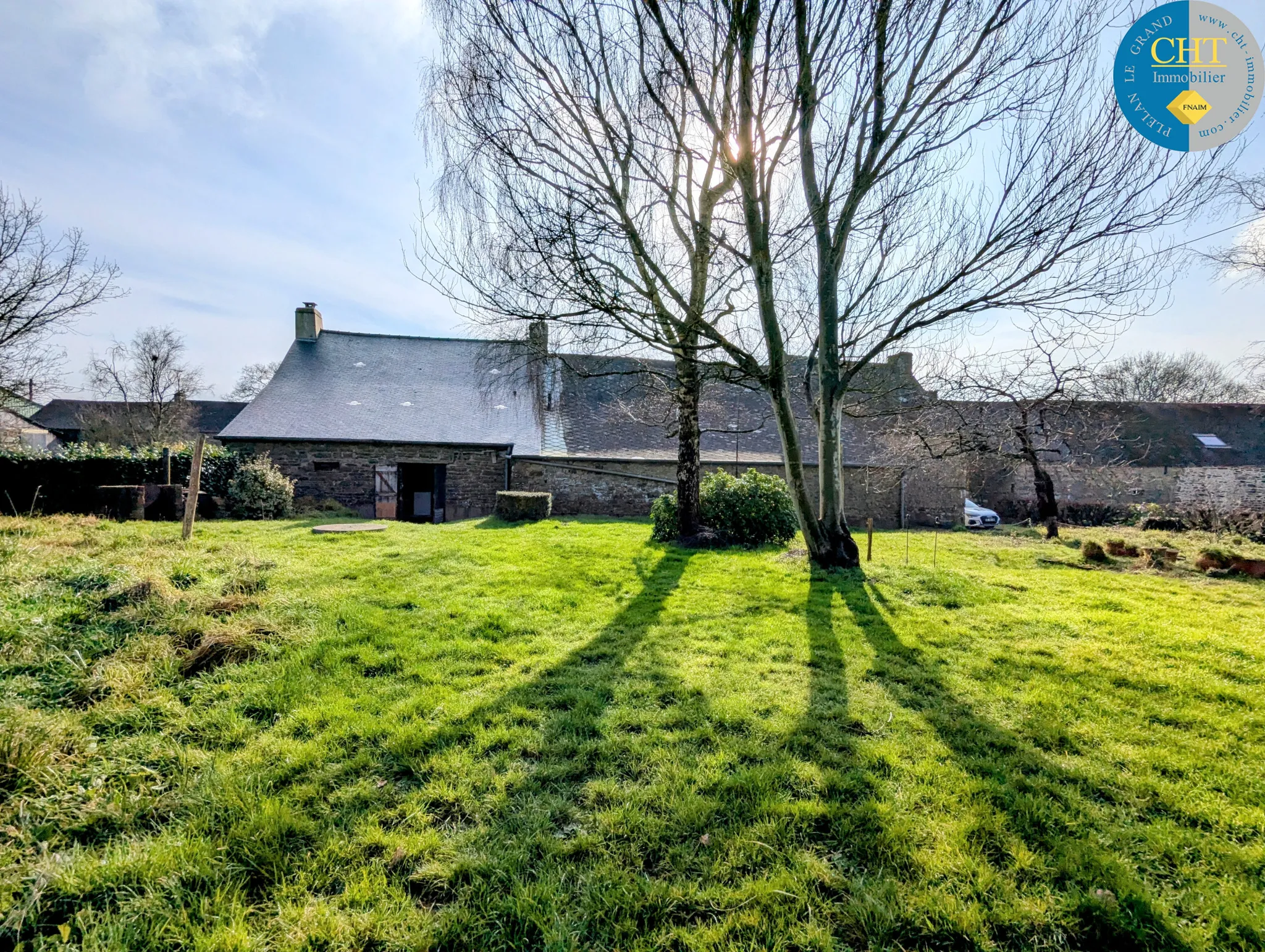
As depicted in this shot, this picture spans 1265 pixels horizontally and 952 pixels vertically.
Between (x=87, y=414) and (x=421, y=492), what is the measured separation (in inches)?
1180

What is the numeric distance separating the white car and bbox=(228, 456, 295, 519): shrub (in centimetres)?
1981

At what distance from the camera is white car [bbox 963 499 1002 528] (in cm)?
1741

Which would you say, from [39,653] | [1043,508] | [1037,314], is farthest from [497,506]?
[1043,508]

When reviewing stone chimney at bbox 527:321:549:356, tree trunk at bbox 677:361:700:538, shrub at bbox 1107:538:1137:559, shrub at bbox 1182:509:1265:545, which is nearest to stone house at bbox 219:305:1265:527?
shrub at bbox 1182:509:1265:545

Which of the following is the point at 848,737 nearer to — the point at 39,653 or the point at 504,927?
the point at 504,927

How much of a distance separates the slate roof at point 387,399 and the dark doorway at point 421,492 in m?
1.05

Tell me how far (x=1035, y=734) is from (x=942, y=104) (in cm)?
644

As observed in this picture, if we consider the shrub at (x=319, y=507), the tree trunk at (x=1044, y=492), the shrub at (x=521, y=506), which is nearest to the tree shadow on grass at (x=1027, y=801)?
the shrub at (x=521, y=506)

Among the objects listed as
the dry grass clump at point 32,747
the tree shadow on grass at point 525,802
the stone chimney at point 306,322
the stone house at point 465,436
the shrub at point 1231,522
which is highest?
the stone chimney at point 306,322

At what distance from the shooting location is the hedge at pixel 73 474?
10477 mm

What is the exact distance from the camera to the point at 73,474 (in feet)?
35.8

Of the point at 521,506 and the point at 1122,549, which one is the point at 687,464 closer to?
the point at 521,506

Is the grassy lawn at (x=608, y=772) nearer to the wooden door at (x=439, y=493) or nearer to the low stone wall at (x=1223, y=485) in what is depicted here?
the wooden door at (x=439, y=493)

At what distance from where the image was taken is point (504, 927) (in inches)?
69.7
